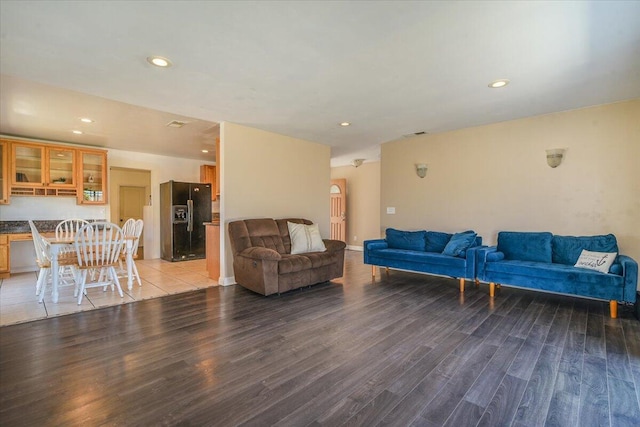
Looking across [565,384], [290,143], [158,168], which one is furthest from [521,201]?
[158,168]

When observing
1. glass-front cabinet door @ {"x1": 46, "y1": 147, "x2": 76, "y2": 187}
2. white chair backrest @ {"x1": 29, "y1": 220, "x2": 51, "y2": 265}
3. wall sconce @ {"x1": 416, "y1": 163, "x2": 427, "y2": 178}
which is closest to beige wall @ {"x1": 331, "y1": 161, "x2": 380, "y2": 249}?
wall sconce @ {"x1": 416, "y1": 163, "x2": 427, "y2": 178}

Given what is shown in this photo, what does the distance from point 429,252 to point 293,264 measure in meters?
2.31

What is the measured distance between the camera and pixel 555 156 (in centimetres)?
414

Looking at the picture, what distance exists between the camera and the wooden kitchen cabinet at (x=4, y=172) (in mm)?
5043

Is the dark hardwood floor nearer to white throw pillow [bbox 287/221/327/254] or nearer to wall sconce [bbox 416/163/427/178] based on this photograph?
white throw pillow [bbox 287/221/327/254]

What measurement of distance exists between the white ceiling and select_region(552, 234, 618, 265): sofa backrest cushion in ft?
5.68

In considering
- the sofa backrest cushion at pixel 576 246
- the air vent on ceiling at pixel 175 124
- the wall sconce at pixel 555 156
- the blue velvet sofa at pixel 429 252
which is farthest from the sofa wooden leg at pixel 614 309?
the air vent on ceiling at pixel 175 124

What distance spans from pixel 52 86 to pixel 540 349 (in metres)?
5.39

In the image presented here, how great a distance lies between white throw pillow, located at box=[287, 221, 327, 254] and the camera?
15.0ft

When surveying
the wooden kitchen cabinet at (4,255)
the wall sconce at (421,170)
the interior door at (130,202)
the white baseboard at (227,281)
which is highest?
the wall sconce at (421,170)

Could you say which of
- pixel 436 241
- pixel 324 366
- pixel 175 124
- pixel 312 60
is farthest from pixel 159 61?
pixel 436 241

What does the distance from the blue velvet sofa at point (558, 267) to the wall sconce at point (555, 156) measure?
990 millimetres

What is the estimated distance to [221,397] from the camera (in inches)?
71.7

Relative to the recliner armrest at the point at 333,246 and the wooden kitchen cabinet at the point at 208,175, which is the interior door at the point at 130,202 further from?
the recliner armrest at the point at 333,246
